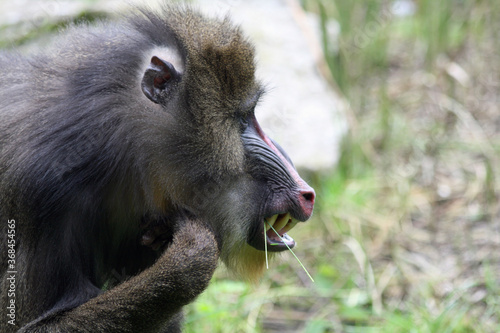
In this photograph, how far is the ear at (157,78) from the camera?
276cm

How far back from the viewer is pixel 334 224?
5395mm

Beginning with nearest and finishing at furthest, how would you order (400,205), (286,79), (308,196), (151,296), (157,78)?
(151,296)
(157,78)
(308,196)
(400,205)
(286,79)

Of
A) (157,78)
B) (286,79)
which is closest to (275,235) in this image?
(157,78)

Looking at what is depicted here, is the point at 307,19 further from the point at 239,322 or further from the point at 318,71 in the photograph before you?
the point at 239,322

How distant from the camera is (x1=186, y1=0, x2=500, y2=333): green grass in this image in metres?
4.35

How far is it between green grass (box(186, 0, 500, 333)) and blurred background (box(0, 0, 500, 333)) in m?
0.01

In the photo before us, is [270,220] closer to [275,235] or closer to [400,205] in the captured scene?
[275,235]

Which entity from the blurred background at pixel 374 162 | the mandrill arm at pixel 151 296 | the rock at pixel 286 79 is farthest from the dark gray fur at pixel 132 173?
the rock at pixel 286 79

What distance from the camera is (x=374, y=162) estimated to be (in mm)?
6348

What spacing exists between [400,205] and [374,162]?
94 centimetres

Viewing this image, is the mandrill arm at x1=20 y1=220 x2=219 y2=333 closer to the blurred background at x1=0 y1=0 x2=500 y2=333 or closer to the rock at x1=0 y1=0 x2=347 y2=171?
the blurred background at x1=0 y1=0 x2=500 y2=333

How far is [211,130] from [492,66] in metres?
5.49

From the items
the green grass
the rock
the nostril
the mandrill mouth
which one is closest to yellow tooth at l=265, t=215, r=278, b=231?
the mandrill mouth

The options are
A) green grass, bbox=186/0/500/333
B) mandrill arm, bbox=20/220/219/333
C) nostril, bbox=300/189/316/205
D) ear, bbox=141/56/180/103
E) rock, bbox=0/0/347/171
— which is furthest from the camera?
rock, bbox=0/0/347/171
